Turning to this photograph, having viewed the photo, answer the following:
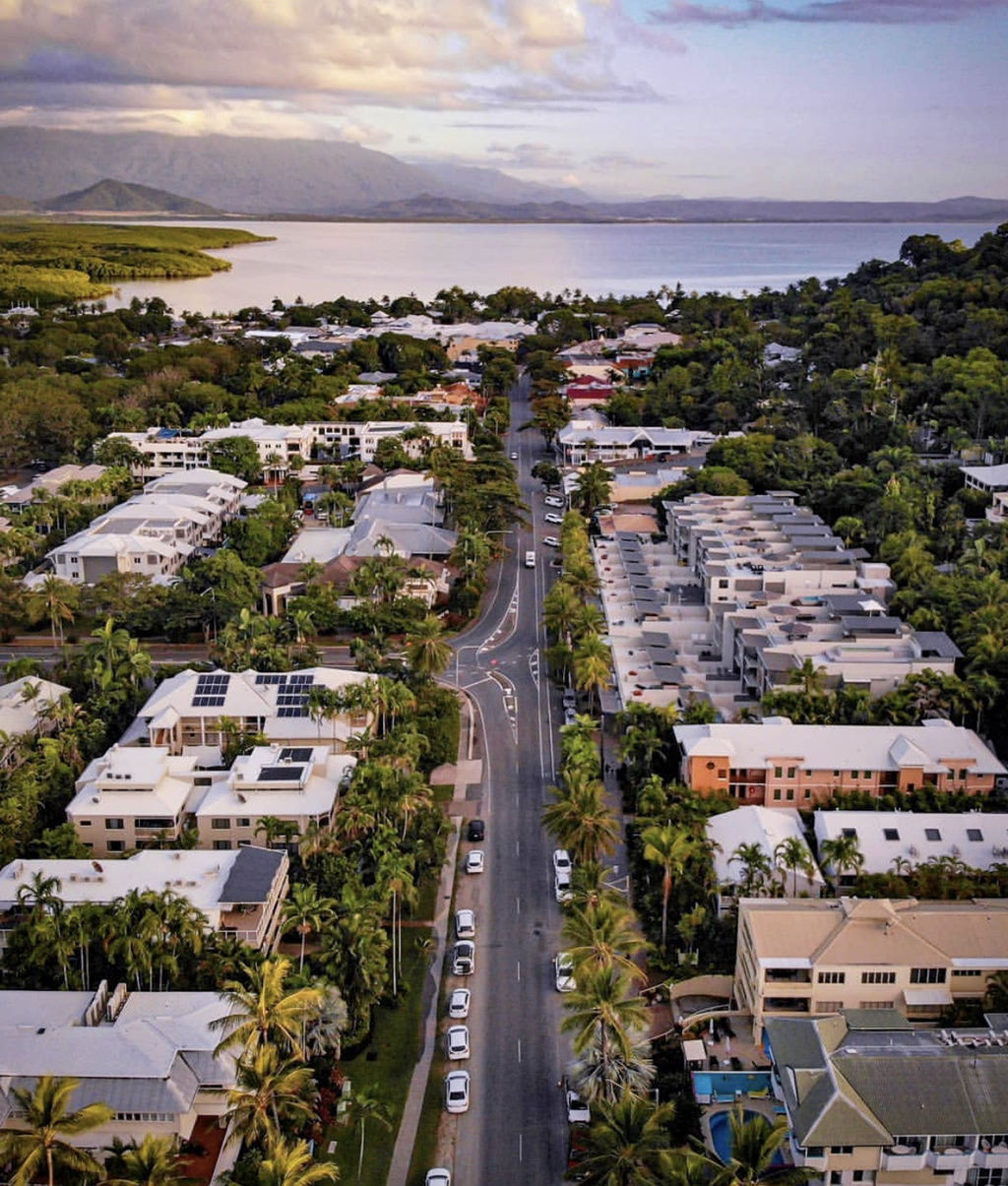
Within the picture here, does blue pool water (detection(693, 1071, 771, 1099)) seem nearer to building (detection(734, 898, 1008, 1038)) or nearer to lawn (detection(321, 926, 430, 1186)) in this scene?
building (detection(734, 898, 1008, 1038))

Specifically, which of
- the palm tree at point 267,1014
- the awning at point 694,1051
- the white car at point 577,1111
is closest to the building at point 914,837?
the awning at point 694,1051

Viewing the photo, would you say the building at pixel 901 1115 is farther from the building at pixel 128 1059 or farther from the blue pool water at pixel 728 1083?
the building at pixel 128 1059

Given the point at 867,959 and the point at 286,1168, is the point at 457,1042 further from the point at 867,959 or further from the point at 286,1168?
the point at 867,959

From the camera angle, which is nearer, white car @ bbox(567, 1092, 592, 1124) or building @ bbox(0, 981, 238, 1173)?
building @ bbox(0, 981, 238, 1173)

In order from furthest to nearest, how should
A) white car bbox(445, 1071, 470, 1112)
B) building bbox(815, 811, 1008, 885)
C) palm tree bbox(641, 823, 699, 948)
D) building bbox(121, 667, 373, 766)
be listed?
building bbox(121, 667, 373, 766)
building bbox(815, 811, 1008, 885)
palm tree bbox(641, 823, 699, 948)
white car bbox(445, 1071, 470, 1112)

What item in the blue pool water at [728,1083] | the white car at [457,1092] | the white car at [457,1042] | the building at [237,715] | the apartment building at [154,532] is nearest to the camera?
the blue pool water at [728,1083]

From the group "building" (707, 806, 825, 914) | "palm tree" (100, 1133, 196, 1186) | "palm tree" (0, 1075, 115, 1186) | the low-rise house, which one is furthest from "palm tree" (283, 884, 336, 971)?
"building" (707, 806, 825, 914)

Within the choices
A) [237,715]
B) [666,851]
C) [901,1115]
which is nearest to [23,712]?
[237,715]
